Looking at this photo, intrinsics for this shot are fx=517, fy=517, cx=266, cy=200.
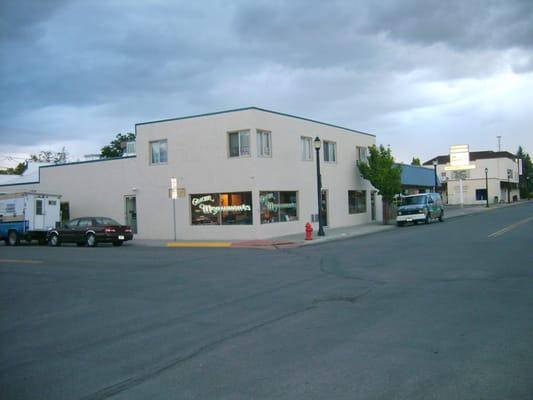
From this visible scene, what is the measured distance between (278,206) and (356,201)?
430 inches

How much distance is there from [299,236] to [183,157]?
8125 mm

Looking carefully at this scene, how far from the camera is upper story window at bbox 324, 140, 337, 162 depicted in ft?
112

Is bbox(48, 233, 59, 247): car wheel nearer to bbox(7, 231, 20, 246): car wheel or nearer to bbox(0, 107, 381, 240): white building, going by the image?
bbox(7, 231, 20, 246): car wheel

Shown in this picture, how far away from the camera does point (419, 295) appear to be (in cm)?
1005

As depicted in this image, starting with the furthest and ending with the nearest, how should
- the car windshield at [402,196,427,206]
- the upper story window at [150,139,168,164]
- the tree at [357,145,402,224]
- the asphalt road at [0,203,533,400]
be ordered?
the car windshield at [402,196,427,206] → the tree at [357,145,402,224] → the upper story window at [150,139,168,164] → the asphalt road at [0,203,533,400]

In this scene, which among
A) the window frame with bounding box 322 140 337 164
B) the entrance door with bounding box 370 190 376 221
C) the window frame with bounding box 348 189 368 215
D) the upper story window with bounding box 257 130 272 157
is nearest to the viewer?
the upper story window with bounding box 257 130 272 157

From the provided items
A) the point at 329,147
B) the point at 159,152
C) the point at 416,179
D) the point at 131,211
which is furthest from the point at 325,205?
the point at 416,179

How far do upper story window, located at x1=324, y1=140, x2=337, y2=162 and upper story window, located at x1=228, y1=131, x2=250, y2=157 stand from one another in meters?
7.77

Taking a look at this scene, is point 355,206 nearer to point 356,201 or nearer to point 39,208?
point 356,201

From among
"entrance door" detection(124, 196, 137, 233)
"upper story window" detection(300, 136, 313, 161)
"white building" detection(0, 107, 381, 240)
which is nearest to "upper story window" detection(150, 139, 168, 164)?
"white building" detection(0, 107, 381, 240)

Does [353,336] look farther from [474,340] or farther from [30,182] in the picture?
[30,182]

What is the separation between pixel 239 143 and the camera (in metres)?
28.0

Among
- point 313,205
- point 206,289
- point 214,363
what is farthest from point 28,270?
point 313,205

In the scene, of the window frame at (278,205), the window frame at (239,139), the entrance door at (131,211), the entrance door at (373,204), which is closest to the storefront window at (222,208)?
the window frame at (278,205)
